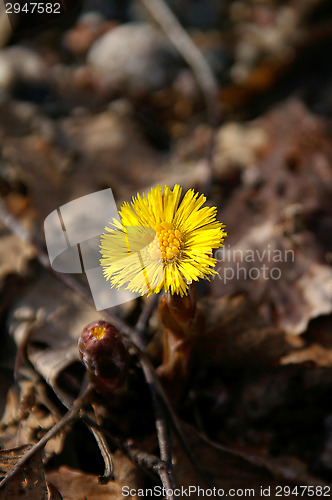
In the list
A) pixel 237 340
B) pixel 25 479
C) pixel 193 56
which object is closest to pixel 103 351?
pixel 25 479

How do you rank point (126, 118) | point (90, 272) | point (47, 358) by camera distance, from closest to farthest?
1. point (47, 358)
2. point (90, 272)
3. point (126, 118)

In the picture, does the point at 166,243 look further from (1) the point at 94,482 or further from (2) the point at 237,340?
(1) the point at 94,482

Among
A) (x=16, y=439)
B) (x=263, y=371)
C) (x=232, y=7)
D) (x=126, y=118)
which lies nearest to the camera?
(x=16, y=439)

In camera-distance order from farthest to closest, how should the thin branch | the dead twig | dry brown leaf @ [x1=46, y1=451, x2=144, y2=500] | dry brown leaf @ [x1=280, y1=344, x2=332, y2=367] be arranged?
the dead twig
dry brown leaf @ [x1=280, y1=344, x2=332, y2=367]
dry brown leaf @ [x1=46, y1=451, x2=144, y2=500]
the thin branch

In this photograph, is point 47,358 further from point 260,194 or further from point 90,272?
point 260,194

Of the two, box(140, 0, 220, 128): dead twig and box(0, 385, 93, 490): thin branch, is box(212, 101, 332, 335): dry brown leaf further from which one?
box(0, 385, 93, 490): thin branch

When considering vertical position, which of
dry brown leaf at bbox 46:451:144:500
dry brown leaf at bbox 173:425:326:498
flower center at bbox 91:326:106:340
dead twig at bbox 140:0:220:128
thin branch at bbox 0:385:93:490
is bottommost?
dry brown leaf at bbox 173:425:326:498

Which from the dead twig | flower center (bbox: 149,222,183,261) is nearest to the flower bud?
flower center (bbox: 149,222,183,261)

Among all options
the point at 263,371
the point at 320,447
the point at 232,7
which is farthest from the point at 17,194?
the point at 232,7
